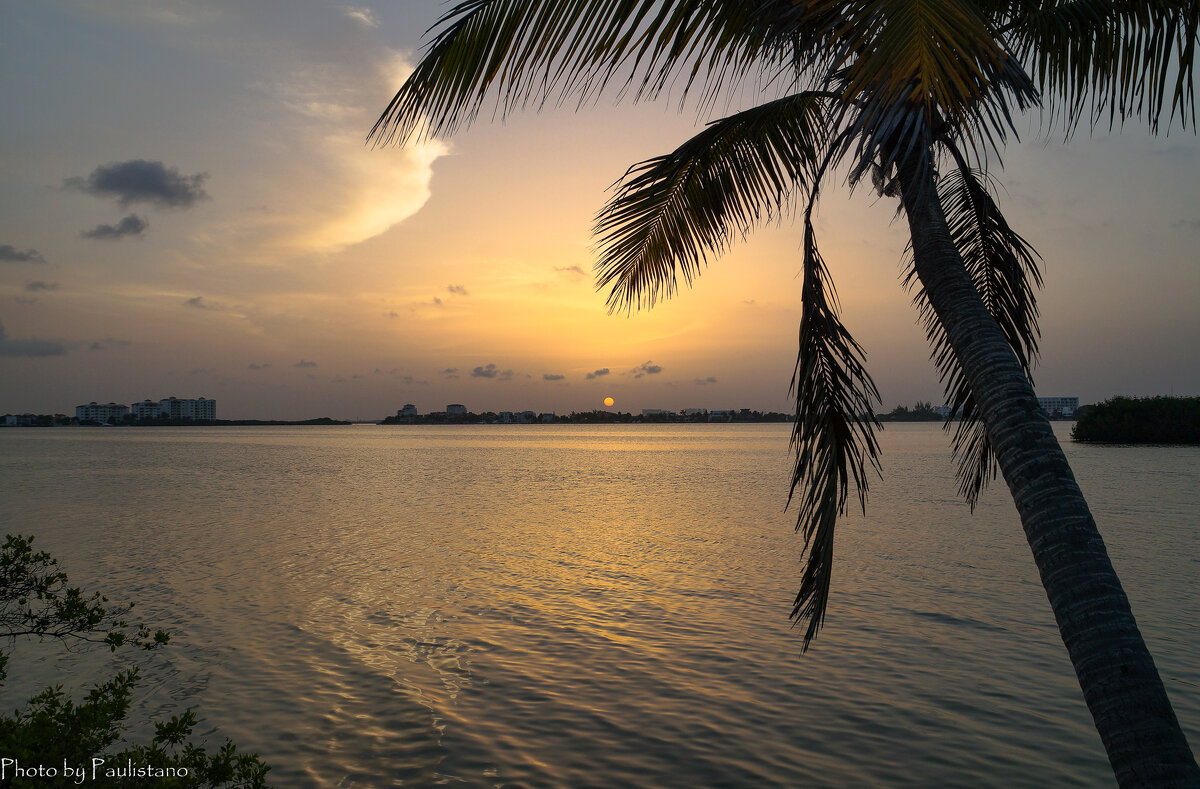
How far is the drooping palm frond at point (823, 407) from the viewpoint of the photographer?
4.45 metres

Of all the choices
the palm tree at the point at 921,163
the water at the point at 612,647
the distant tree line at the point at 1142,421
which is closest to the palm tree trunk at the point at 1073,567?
the palm tree at the point at 921,163

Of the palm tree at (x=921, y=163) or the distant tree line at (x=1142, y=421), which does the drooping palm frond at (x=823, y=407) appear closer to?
the palm tree at (x=921, y=163)

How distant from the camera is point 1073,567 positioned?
3.27m

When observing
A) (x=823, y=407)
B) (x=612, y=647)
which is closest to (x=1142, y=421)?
(x=612, y=647)

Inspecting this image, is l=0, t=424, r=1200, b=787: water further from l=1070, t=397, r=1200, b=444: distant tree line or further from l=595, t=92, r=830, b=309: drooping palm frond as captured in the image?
l=1070, t=397, r=1200, b=444: distant tree line

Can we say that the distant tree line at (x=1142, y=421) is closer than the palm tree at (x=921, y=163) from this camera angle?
No

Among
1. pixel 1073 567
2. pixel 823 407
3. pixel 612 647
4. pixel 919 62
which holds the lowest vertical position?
pixel 612 647

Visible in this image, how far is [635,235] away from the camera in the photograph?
6.59 meters

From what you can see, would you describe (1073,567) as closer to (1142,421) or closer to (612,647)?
(612,647)

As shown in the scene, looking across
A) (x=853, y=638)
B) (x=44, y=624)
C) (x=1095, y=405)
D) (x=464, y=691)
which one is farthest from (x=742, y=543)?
(x=1095, y=405)

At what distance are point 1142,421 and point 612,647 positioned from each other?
8446cm

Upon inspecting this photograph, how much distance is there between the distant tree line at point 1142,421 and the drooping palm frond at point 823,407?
277 ft

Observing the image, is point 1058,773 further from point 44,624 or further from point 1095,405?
point 1095,405

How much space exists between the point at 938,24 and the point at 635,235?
12.2 feet
